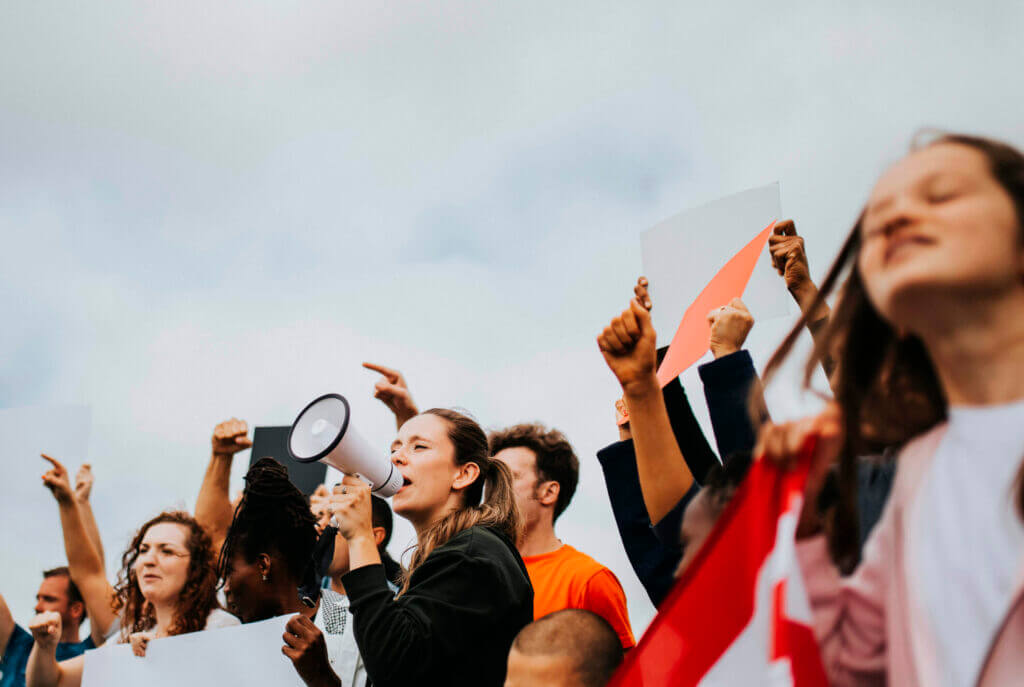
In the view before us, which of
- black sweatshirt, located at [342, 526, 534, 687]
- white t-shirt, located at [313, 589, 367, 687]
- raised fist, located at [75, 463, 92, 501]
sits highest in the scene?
raised fist, located at [75, 463, 92, 501]

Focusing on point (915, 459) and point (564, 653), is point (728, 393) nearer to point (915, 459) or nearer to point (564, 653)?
point (915, 459)

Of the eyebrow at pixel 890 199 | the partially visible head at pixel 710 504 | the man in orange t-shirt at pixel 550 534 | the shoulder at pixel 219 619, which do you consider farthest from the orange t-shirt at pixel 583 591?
the eyebrow at pixel 890 199

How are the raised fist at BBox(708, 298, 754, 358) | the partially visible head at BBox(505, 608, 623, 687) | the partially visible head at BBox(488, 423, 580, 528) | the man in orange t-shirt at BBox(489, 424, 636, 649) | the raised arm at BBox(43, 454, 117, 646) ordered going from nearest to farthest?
1. the raised fist at BBox(708, 298, 754, 358)
2. the partially visible head at BBox(505, 608, 623, 687)
3. the man in orange t-shirt at BBox(489, 424, 636, 649)
4. the partially visible head at BBox(488, 423, 580, 528)
5. the raised arm at BBox(43, 454, 117, 646)

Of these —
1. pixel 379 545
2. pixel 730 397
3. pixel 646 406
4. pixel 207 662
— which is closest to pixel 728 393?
pixel 730 397

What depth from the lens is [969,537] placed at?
111 cm

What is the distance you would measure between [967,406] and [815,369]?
0.25 m

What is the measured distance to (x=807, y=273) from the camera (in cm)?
280

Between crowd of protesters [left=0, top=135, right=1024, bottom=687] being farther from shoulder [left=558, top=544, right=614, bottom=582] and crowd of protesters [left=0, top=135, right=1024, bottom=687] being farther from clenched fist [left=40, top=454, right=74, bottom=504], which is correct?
clenched fist [left=40, top=454, right=74, bottom=504]

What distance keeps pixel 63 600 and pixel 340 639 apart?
210 centimetres

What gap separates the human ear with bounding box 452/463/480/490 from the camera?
3244 mm

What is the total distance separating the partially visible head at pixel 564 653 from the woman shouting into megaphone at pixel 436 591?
0.13m

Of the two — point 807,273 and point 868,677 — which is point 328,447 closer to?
point 807,273

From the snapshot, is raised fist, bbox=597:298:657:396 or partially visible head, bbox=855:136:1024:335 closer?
partially visible head, bbox=855:136:1024:335

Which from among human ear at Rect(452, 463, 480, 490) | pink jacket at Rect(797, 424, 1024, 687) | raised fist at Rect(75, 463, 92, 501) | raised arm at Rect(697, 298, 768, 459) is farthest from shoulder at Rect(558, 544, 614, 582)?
raised fist at Rect(75, 463, 92, 501)
